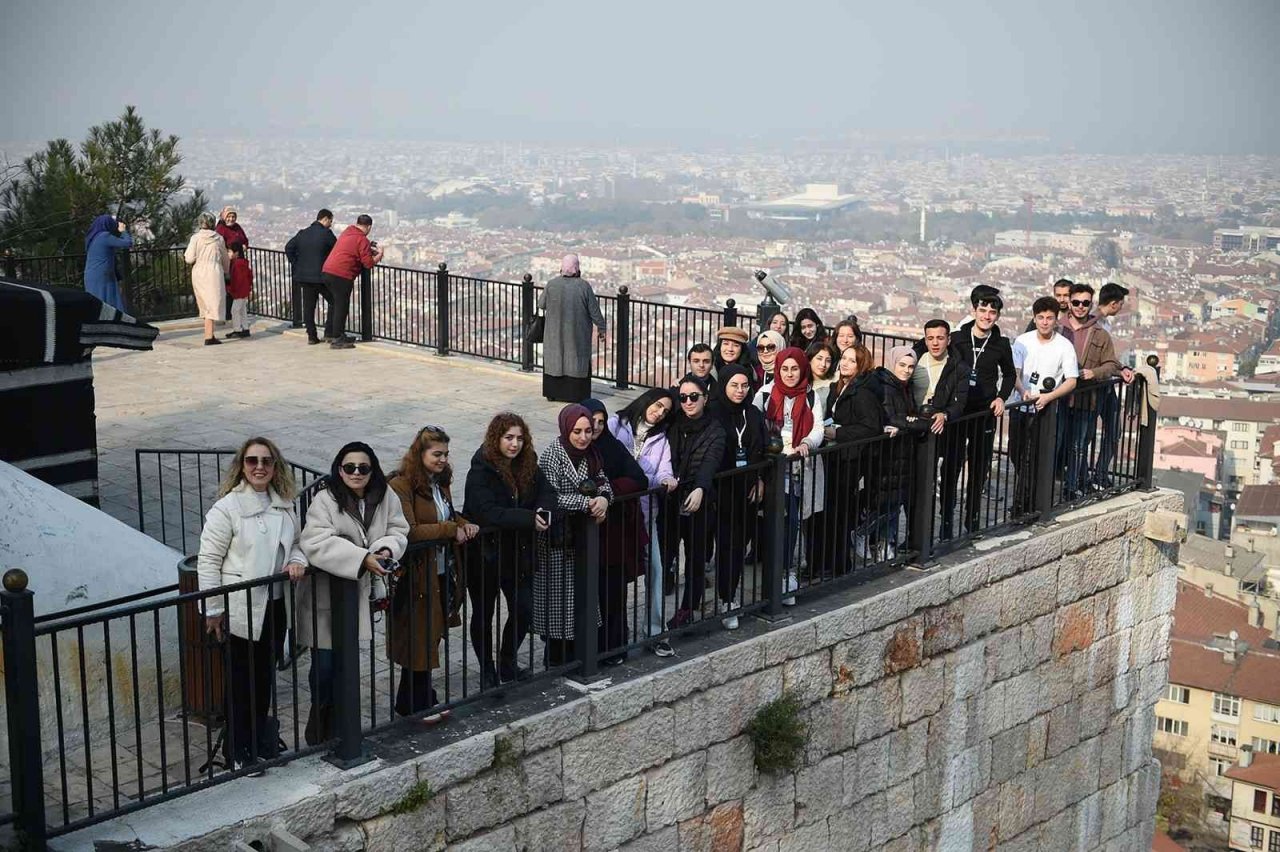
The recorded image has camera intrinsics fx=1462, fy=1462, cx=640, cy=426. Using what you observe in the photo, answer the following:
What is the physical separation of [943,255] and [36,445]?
347 feet

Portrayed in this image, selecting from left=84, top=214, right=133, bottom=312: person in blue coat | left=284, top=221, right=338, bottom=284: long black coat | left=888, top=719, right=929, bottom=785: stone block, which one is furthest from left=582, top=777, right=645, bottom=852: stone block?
left=84, top=214, right=133, bottom=312: person in blue coat

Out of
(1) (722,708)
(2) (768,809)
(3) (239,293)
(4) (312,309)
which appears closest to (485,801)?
(1) (722,708)

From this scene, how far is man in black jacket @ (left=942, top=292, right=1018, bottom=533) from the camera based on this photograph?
344 inches

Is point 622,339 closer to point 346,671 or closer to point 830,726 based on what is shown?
point 830,726

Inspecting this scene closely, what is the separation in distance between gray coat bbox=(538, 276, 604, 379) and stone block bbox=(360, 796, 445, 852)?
773 cm

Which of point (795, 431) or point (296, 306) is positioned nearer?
point (795, 431)

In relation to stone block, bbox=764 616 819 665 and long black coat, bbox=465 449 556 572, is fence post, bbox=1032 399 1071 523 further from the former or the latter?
long black coat, bbox=465 449 556 572

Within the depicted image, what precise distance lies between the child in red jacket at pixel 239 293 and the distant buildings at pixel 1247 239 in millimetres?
125831

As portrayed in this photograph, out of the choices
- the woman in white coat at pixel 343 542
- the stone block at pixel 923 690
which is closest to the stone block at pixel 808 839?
the stone block at pixel 923 690

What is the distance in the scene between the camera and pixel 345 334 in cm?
1680

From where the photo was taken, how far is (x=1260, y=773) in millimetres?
61062

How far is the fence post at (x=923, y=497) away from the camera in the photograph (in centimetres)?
841

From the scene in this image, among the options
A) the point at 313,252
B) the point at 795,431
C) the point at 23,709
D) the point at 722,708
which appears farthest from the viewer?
the point at 313,252

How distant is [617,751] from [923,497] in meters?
2.76
